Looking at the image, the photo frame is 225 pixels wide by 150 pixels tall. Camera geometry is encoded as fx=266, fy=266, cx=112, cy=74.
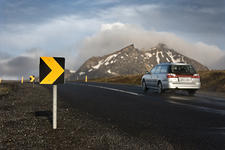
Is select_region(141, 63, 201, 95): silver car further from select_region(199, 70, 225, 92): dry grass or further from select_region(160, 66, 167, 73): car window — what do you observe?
select_region(199, 70, 225, 92): dry grass

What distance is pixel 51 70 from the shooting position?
558 cm

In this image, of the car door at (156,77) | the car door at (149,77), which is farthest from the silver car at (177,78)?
the car door at (149,77)

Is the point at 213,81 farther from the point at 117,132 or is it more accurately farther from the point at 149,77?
the point at 117,132

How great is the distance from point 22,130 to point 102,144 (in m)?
2.01

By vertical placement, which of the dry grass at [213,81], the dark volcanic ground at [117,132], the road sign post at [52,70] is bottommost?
the dark volcanic ground at [117,132]

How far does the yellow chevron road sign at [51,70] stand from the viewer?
18.1 ft

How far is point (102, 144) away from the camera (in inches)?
173

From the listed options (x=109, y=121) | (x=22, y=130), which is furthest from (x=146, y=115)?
(x=22, y=130)

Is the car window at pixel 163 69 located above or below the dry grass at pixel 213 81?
above

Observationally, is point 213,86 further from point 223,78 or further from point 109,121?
point 109,121

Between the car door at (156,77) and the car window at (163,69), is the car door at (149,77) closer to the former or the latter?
the car door at (156,77)

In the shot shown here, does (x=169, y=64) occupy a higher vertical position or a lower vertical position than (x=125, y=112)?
higher

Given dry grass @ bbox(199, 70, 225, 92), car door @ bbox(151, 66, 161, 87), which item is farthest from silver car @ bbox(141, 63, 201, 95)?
dry grass @ bbox(199, 70, 225, 92)

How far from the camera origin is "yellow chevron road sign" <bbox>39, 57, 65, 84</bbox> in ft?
18.1
